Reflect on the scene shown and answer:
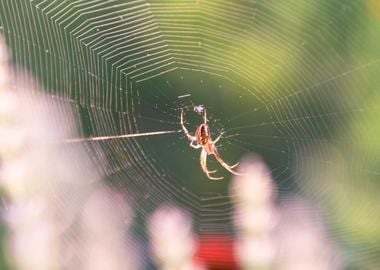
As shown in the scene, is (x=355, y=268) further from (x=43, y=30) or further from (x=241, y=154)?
(x=43, y=30)

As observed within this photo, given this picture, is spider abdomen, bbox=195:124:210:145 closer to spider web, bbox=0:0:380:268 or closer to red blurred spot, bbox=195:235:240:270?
spider web, bbox=0:0:380:268

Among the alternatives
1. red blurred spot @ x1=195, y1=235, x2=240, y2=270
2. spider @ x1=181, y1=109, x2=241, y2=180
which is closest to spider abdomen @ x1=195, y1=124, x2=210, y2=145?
spider @ x1=181, y1=109, x2=241, y2=180

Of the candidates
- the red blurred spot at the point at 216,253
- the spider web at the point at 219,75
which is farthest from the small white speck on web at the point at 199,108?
the red blurred spot at the point at 216,253

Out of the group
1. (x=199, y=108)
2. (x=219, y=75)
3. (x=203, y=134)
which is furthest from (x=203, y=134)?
(x=219, y=75)

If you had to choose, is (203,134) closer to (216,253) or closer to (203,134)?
(203,134)

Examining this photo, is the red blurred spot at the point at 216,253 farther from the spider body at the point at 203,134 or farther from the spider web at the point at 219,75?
the spider body at the point at 203,134

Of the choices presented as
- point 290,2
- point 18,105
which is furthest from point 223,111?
point 18,105
